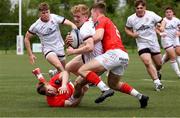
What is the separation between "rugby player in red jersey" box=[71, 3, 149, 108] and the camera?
10523 mm

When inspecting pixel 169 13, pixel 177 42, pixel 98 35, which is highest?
pixel 98 35

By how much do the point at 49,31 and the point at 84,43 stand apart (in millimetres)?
4885

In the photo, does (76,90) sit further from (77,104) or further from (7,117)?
(7,117)

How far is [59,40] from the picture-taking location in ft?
50.8

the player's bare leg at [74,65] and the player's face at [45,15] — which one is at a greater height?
the player's face at [45,15]

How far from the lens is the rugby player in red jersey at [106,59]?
10.5 meters

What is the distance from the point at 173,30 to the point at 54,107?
970cm

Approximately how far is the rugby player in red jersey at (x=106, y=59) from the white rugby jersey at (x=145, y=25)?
4024mm

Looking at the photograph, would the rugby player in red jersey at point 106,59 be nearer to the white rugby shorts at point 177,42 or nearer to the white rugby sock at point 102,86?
the white rugby sock at point 102,86

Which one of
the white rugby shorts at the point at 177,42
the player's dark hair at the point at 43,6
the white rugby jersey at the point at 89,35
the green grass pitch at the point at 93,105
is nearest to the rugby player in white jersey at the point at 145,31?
the green grass pitch at the point at 93,105

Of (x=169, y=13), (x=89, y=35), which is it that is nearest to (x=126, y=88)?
(x=89, y=35)

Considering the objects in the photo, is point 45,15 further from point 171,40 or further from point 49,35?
point 171,40

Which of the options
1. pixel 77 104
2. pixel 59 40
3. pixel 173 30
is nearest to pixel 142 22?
pixel 59 40

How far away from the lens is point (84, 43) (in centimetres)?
1048
